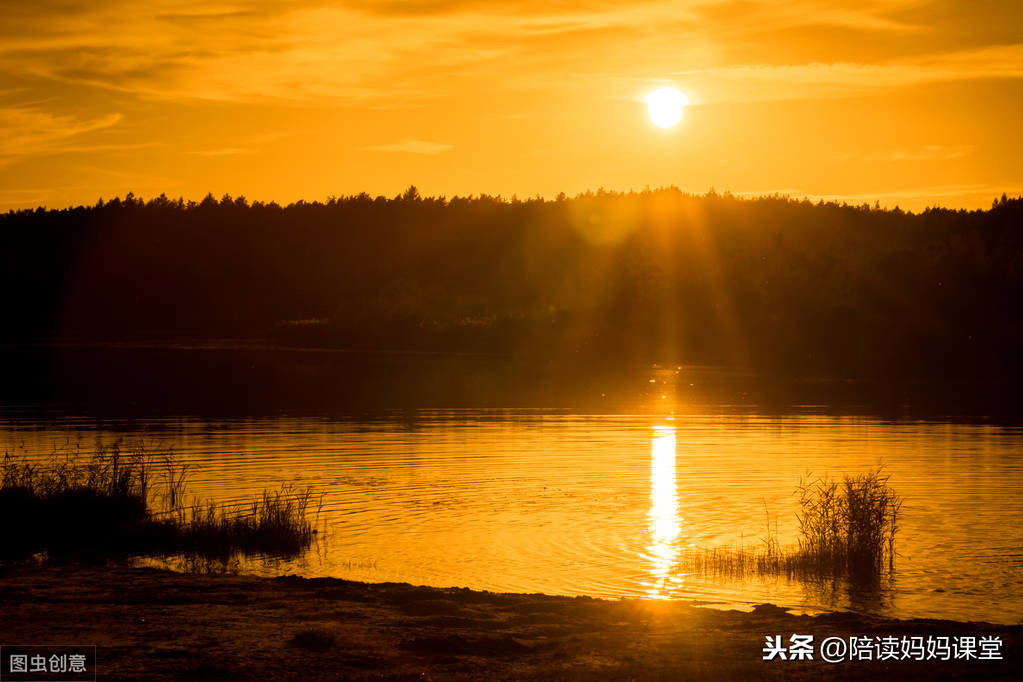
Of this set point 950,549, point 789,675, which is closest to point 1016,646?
point 789,675

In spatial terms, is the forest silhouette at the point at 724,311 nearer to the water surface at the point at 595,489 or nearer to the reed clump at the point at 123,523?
the water surface at the point at 595,489

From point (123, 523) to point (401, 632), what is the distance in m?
10.6

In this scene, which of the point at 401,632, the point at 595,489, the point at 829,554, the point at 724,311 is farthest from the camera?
the point at 724,311

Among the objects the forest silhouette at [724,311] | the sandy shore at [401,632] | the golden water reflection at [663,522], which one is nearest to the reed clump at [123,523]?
the sandy shore at [401,632]

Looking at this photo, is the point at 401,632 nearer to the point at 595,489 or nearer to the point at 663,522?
the point at 663,522

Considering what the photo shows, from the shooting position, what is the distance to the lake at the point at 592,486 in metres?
19.3

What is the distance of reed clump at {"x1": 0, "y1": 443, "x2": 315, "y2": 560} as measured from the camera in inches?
809

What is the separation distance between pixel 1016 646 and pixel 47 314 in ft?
620

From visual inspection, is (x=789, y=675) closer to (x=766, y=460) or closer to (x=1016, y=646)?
(x=1016, y=646)

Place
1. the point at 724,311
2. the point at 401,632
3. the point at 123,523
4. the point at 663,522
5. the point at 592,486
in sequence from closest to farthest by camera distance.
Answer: the point at 401,632 < the point at 123,523 < the point at 663,522 < the point at 592,486 < the point at 724,311

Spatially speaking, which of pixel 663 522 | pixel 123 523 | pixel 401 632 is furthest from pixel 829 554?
pixel 123 523

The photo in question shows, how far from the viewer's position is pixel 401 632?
45.3 feet

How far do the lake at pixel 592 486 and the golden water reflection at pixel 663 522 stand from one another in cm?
7

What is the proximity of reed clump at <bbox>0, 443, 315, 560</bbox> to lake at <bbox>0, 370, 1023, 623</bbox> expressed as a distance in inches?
35.8
